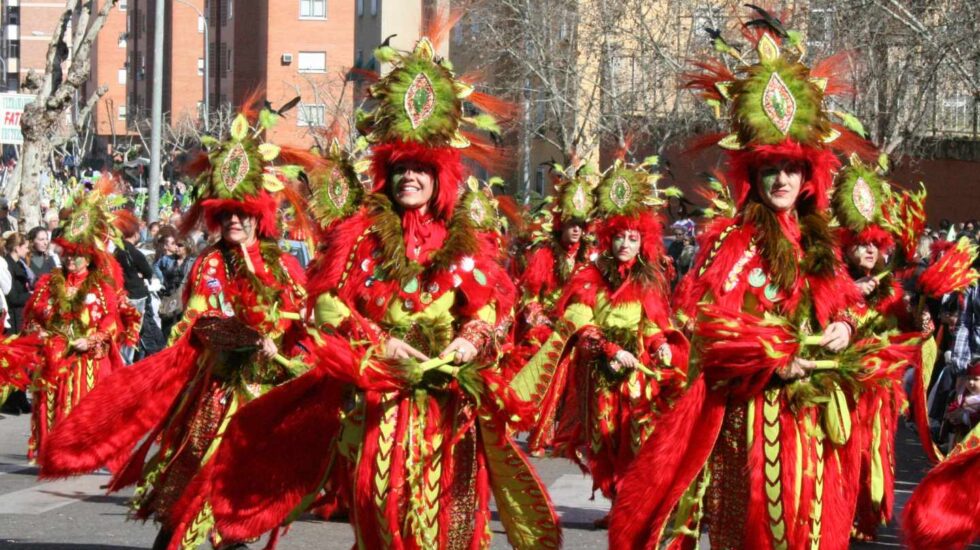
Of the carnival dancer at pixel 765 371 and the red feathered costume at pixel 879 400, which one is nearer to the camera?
the carnival dancer at pixel 765 371

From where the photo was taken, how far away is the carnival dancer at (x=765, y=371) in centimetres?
614

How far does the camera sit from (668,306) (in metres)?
10.1

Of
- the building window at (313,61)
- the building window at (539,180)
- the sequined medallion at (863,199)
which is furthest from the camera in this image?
the building window at (313,61)

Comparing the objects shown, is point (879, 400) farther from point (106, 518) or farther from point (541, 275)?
point (541, 275)

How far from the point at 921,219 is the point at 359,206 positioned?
4.74 meters

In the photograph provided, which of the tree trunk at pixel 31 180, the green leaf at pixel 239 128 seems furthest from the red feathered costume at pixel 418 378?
the tree trunk at pixel 31 180

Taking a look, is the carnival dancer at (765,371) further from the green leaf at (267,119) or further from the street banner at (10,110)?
the street banner at (10,110)

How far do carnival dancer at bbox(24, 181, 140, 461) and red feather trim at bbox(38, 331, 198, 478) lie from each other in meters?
3.09

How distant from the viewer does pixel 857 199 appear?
32.5 feet

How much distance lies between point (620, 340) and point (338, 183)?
7.07ft

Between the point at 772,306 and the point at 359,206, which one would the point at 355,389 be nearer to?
the point at 359,206

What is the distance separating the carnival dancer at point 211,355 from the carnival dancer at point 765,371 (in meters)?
2.42

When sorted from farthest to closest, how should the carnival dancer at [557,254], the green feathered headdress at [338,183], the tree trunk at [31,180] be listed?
the tree trunk at [31,180] → the carnival dancer at [557,254] → the green feathered headdress at [338,183]

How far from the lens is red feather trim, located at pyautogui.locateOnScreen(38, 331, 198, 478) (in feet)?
27.3
